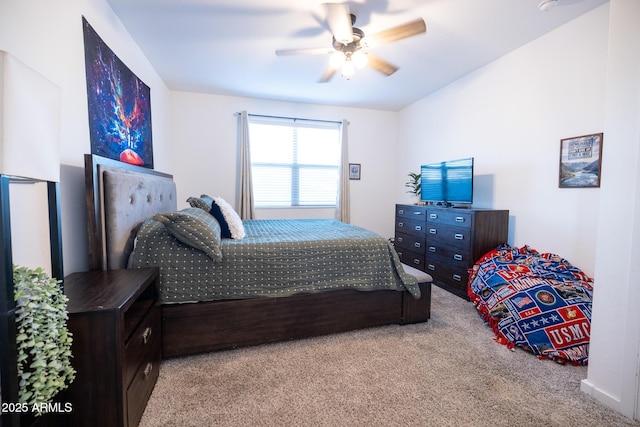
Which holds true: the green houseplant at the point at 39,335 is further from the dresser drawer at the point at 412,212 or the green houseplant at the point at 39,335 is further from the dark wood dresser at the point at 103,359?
the dresser drawer at the point at 412,212

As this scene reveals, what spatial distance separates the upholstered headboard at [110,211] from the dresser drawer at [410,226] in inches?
118

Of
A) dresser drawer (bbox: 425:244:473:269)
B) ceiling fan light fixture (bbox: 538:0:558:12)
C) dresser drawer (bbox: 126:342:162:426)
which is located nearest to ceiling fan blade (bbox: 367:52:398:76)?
ceiling fan light fixture (bbox: 538:0:558:12)

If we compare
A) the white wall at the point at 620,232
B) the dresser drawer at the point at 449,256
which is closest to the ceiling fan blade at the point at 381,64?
the white wall at the point at 620,232

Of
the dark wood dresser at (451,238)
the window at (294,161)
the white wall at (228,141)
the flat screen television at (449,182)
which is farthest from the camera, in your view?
the window at (294,161)

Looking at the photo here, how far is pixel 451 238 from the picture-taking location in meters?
3.00

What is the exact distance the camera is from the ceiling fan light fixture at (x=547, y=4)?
201 cm

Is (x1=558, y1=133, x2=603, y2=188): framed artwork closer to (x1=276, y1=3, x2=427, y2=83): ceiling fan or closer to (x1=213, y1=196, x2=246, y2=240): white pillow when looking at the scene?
(x1=276, y1=3, x2=427, y2=83): ceiling fan

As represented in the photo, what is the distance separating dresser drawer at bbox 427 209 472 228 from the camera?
9.16 feet

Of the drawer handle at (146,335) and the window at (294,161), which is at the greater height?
the window at (294,161)

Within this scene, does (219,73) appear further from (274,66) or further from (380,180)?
(380,180)

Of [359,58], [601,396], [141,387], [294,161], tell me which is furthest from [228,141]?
[601,396]

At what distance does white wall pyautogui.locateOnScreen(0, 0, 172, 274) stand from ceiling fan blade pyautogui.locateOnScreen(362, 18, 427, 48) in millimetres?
1871

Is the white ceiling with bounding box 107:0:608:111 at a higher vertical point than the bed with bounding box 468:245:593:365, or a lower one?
higher

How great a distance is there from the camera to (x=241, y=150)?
162 inches
